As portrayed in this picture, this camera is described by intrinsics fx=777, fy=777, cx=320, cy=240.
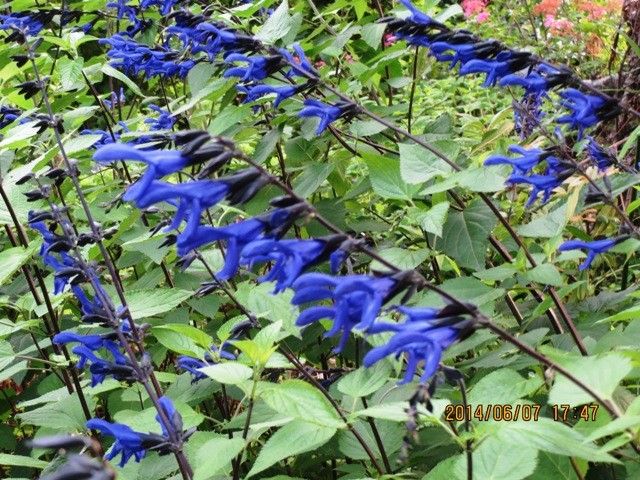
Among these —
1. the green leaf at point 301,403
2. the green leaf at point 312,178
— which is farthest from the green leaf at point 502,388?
the green leaf at point 312,178

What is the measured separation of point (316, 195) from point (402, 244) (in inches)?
28.6

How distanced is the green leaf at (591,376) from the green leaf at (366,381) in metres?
0.42

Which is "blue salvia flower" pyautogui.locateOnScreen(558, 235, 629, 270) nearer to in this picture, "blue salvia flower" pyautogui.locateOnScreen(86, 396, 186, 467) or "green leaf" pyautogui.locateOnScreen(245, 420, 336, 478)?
"green leaf" pyautogui.locateOnScreen(245, 420, 336, 478)

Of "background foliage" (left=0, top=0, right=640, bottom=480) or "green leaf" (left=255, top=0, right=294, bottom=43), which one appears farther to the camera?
"green leaf" (left=255, top=0, right=294, bottom=43)

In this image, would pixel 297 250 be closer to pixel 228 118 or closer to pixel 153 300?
pixel 153 300

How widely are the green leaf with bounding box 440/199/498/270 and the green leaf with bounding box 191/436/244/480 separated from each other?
0.87 m

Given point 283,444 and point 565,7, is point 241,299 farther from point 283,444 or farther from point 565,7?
point 565,7

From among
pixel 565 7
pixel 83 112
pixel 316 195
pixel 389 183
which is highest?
pixel 83 112

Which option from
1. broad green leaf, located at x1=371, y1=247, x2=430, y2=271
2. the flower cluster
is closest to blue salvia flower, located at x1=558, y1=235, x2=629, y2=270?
broad green leaf, located at x1=371, y1=247, x2=430, y2=271

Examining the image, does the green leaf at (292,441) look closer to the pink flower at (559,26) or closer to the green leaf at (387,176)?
Answer: the green leaf at (387,176)

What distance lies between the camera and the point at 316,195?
3332 millimetres

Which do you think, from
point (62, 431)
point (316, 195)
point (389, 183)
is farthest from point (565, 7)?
point (62, 431)

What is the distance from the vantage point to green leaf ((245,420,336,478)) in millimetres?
1405

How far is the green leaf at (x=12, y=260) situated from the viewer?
214 centimetres
